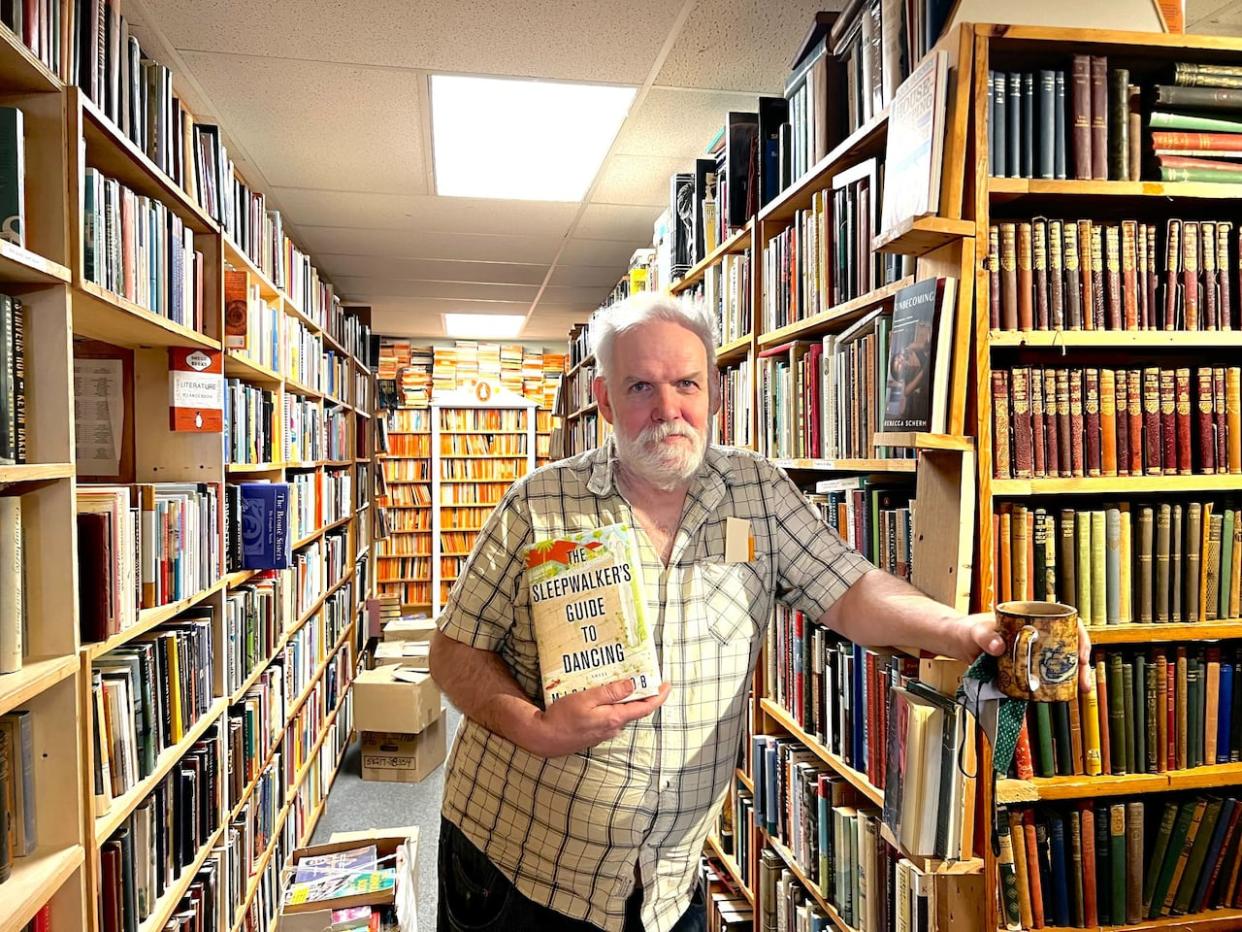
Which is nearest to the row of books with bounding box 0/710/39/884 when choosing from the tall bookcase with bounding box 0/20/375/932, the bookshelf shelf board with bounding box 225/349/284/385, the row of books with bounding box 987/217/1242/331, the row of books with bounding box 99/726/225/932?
the tall bookcase with bounding box 0/20/375/932

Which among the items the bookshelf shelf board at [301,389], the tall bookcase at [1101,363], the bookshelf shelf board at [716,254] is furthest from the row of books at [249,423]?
the tall bookcase at [1101,363]

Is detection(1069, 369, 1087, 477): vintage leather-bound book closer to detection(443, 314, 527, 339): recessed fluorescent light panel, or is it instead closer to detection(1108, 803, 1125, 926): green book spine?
detection(1108, 803, 1125, 926): green book spine

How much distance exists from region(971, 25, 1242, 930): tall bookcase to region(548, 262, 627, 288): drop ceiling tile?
11.1ft

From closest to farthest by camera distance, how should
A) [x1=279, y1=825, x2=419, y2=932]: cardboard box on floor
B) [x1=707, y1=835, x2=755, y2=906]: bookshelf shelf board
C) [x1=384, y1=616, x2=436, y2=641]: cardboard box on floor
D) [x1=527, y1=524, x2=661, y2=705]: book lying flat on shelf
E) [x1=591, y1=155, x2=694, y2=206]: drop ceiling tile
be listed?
A: [x1=527, y1=524, x2=661, y2=705]: book lying flat on shelf → [x1=279, y1=825, x2=419, y2=932]: cardboard box on floor → [x1=707, y1=835, x2=755, y2=906]: bookshelf shelf board → [x1=591, y1=155, x2=694, y2=206]: drop ceiling tile → [x1=384, y1=616, x2=436, y2=641]: cardboard box on floor

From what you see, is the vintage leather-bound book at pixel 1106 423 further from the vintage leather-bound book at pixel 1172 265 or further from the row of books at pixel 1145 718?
the row of books at pixel 1145 718

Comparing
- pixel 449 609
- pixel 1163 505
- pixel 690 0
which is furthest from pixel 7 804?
pixel 690 0

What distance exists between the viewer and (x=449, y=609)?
4.68 ft

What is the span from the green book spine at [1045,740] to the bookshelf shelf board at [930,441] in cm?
51

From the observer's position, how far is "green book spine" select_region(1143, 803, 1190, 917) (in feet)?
4.83

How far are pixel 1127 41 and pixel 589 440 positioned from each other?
4.41 metres

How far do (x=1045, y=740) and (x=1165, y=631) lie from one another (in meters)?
0.29

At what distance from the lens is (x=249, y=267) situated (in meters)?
2.57

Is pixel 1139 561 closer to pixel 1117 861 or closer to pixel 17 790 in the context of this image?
pixel 1117 861

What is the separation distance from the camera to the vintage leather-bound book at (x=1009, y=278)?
1384 mm
